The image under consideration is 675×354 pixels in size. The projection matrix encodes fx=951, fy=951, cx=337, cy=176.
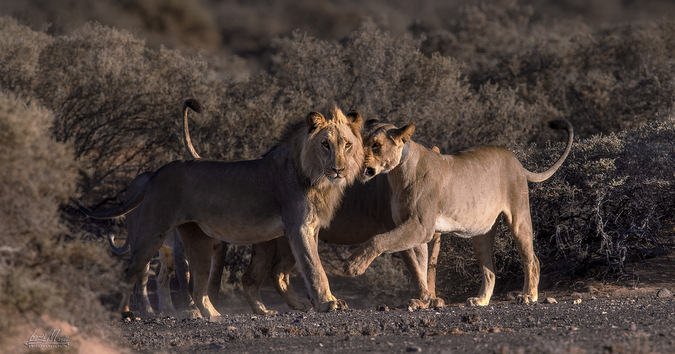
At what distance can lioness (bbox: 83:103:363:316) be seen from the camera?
9.19m

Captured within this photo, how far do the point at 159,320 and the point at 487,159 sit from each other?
398 cm

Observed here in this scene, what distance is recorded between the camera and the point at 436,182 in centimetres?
990

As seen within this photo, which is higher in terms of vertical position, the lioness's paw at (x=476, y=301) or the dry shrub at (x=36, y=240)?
the dry shrub at (x=36, y=240)

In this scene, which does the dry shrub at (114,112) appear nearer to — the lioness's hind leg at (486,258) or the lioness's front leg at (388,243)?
the lioness's hind leg at (486,258)

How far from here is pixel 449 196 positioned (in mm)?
10008

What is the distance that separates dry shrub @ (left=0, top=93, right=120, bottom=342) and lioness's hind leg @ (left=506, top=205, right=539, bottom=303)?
573 centimetres

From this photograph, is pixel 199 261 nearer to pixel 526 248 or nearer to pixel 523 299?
pixel 523 299

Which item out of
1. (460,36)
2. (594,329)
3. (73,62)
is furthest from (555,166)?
(460,36)

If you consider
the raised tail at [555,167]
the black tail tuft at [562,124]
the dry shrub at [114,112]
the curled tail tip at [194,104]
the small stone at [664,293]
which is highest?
the dry shrub at [114,112]

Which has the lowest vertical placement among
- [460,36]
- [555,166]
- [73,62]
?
[555,166]

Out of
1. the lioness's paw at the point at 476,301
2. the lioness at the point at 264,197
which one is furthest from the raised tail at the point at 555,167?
the lioness at the point at 264,197

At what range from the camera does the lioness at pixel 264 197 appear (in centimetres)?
919

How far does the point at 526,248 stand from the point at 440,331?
11.5 feet

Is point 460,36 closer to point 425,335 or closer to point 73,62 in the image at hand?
point 73,62
